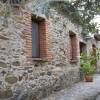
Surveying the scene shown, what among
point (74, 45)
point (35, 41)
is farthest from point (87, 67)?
point (35, 41)

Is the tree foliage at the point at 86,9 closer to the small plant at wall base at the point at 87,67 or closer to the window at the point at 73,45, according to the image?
the window at the point at 73,45

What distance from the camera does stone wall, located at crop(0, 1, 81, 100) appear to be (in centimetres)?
575

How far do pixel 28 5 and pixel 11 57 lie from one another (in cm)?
144

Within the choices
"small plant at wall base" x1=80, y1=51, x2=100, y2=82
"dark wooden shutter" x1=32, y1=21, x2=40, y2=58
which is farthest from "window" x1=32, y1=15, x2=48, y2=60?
"small plant at wall base" x1=80, y1=51, x2=100, y2=82

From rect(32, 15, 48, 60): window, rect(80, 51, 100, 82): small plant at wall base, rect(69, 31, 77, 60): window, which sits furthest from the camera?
rect(80, 51, 100, 82): small plant at wall base

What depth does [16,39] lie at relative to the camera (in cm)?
613

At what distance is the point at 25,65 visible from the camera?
21.3 feet

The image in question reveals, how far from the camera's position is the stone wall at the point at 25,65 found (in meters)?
5.75

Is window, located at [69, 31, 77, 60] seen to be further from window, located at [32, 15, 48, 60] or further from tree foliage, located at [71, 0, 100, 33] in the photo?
tree foliage, located at [71, 0, 100, 33]

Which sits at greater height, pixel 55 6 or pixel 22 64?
pixel 55 6

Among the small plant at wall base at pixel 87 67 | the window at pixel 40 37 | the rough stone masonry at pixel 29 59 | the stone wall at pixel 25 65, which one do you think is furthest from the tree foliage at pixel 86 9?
the small plant at wall base at pixel 87 67

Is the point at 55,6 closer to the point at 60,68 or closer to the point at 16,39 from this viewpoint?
the point at 16,39

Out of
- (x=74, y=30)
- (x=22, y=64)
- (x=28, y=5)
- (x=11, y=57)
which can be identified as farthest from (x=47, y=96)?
(x=74, y=30)

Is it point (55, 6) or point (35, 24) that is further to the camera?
point (35, 24)
